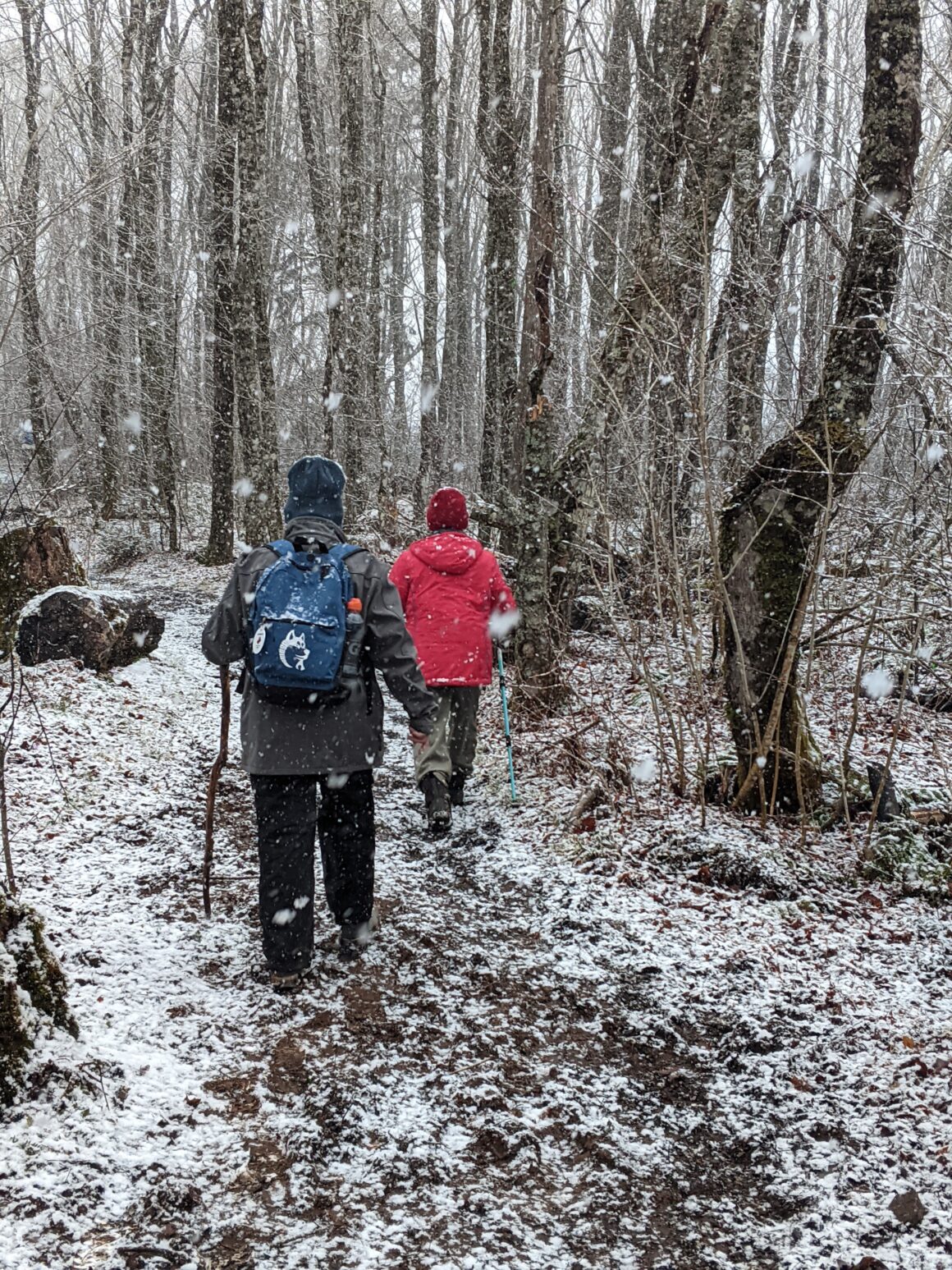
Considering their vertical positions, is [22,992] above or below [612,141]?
below

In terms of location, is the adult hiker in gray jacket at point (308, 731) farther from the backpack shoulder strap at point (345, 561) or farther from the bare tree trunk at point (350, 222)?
the bare tree trunk at point (350, 222)

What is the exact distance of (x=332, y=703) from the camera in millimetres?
3943

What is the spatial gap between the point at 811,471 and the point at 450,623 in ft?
8.40

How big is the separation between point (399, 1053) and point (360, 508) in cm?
1298

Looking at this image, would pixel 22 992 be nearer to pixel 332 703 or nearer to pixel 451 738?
pixel 332 703

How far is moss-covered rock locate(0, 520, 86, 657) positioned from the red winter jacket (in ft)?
11.7

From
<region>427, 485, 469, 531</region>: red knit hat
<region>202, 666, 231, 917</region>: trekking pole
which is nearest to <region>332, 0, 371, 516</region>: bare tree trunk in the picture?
<region>427, 485, 469, 531</region>: red knit hat

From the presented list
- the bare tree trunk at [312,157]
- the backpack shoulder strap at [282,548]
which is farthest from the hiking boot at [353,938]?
the bare tree trunk at [312,157]

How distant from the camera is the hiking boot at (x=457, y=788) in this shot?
6348mm

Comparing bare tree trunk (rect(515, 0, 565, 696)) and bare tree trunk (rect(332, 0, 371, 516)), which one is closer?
bare tree trunk (rect(515, 0, 565, 696))

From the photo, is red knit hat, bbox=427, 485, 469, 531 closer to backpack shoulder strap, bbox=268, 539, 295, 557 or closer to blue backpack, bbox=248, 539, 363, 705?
backpack shoulder strap, bbox=268, 539, 295, 557

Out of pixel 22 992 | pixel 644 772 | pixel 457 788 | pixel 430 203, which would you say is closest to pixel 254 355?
pixel 430 203

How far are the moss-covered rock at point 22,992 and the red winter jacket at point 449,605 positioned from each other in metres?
3.23

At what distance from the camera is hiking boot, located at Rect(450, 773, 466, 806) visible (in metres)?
6.35
